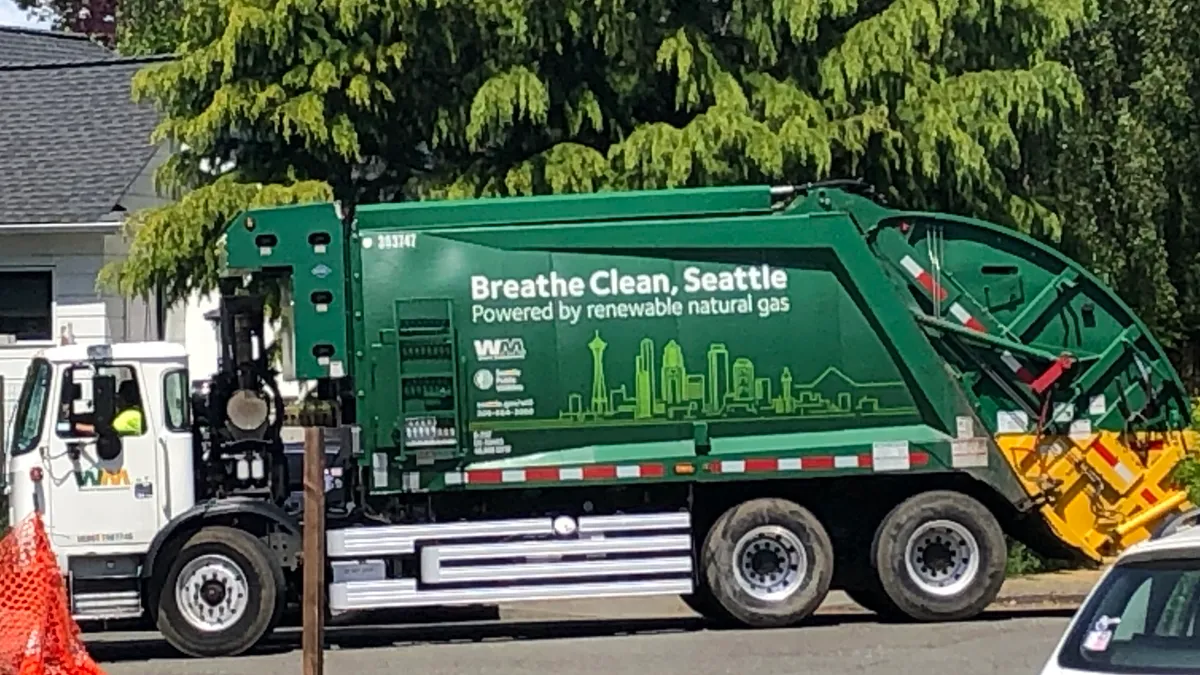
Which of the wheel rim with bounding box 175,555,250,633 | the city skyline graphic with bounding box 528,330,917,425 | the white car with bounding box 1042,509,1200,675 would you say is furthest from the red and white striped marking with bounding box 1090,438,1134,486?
the white car with bounding box 1042,509,1200,675

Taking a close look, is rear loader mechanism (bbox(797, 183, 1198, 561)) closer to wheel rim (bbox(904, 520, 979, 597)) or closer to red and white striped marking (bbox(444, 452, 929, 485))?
wheel rim (bbox(904, 520, 979, 597))

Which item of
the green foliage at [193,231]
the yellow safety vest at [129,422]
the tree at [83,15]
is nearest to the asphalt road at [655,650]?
the yellow safety vest at [129,422]

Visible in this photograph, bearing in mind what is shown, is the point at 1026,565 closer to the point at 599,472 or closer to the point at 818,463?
the point at 818,463

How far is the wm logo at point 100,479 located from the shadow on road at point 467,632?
1.37 meters

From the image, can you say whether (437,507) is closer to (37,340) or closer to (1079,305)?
(1079,305)

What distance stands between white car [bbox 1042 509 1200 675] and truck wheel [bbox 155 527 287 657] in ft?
30.1

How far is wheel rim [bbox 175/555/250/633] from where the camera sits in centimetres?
1528

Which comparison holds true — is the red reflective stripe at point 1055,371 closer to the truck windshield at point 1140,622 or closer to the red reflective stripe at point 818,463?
the red reflective stripe at point 818,463

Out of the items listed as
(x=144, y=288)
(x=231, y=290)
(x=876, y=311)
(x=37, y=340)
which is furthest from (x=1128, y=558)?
(x=37, y=340)

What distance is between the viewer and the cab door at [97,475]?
1527 cm

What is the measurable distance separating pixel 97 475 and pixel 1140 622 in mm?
9973

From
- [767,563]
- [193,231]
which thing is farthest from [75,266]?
[767,563]

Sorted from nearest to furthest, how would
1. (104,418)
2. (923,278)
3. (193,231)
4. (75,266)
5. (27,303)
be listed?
(104,418)
(923,278)
(193,231)
(75,266)
(27,303)

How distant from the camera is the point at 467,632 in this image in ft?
56.5
